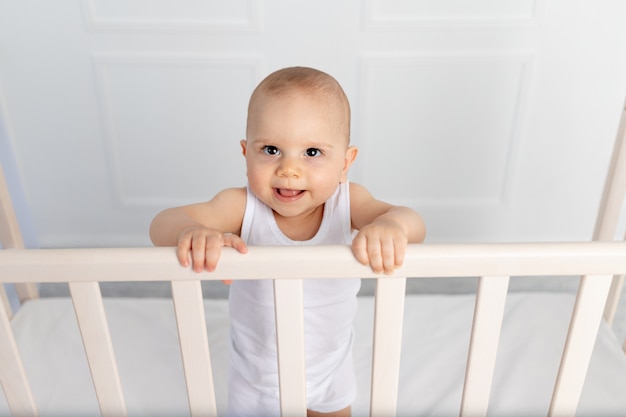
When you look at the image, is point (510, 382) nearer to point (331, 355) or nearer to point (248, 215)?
point (331, 355)

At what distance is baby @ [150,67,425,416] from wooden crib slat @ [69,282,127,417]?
0.38 feet

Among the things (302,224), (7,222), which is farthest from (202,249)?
(7,222)

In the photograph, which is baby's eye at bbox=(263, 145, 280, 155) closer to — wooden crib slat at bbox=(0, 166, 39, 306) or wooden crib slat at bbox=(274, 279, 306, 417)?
wooden crib slat at bbox=(274, 279, 306, 417)

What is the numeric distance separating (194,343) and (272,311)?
28cm

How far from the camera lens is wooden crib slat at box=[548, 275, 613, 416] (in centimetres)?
63

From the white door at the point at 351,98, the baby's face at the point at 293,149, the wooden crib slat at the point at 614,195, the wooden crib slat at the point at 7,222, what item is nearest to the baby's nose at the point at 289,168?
the baby's face at the point at 293,149

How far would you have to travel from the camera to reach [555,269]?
61cm

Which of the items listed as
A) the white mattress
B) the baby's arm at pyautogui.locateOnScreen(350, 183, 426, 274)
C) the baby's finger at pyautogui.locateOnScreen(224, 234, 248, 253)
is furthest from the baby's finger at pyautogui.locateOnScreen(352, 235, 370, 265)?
the white mattress

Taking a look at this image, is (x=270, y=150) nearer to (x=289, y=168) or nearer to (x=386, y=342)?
(x=289, y=168)

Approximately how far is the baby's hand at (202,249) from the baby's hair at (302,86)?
0.22m

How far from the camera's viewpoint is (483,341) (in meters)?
0.65

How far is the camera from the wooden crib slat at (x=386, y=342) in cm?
62

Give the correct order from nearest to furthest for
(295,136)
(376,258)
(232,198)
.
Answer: (376,258) → (295,136) → (232,198)

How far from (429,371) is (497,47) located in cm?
109
